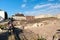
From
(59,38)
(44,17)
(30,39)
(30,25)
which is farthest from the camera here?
(44,17)

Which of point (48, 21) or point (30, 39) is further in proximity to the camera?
point (48, 21)

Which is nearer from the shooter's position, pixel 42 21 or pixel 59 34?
pixel 59 34

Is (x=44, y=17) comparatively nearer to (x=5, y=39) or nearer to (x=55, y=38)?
(x=5, y=39)

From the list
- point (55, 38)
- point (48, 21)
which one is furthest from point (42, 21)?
point (55, 38)

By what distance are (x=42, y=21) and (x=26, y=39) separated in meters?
14.7

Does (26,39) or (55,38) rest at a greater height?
(55,38)

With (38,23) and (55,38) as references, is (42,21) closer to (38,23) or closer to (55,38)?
(38,23)

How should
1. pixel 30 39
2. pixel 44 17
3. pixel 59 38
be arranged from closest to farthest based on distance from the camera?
1. pixel 59 38
2. pixel 30 39
3. pixel 44 17

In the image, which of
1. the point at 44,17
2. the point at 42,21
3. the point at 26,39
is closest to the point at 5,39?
the point at 26,39

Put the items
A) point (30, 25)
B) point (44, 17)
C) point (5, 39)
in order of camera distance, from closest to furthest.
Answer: point (5, 39)
point (30, 25)
point (44, 17)

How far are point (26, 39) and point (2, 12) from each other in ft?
66.8

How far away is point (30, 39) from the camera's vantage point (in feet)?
54.2

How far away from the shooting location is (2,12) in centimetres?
3606

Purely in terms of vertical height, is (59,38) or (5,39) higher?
(59,38)
